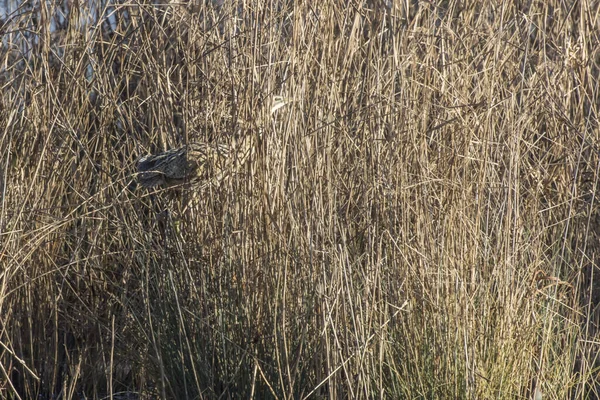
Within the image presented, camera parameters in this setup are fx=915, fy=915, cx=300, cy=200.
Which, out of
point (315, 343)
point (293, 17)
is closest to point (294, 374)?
point (315, 343)

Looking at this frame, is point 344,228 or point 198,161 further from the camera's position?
point 198,161

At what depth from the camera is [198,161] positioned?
293cm

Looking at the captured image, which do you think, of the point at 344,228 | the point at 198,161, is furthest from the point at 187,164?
the point at 344,228

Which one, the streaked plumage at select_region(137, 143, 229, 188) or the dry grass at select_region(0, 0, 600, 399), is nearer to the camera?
the dry grass at select_region(0, 0, 600, 399)

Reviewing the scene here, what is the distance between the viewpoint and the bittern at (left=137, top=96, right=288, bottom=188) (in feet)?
9.45

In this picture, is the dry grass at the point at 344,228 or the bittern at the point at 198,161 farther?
the bittern at the point at 198,161

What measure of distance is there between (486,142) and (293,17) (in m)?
0.71

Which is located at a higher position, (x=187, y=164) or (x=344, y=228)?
(x=187, y=164)

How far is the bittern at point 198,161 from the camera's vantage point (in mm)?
2879

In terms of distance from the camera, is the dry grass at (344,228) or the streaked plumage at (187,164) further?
the streaked plumage at (187,164)

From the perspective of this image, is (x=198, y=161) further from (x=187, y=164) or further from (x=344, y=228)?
(x=344, y=228)

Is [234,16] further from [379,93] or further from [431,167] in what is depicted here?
[431,167]

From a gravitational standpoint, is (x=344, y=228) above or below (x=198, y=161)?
below

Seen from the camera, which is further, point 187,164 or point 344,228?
point 187,164
